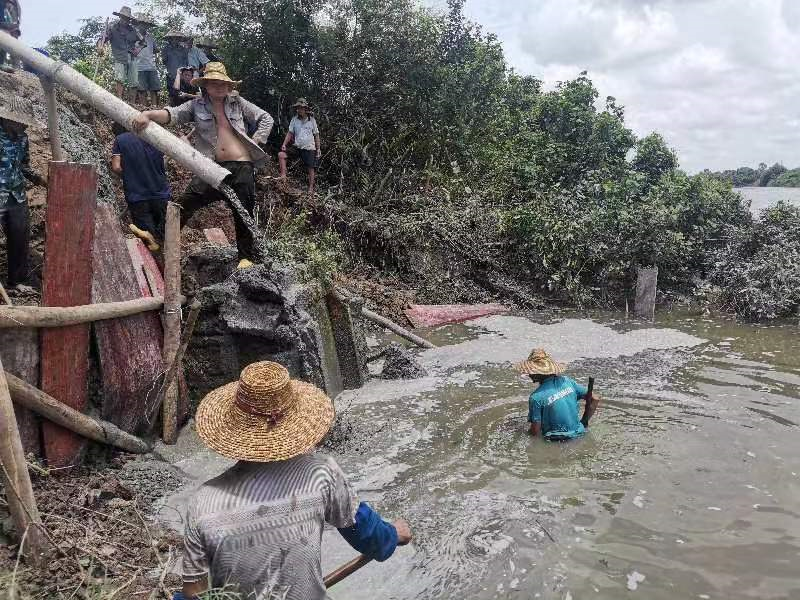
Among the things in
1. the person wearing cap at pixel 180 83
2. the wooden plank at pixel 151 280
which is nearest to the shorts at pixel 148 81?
the person wearing cap at pixel 180 83

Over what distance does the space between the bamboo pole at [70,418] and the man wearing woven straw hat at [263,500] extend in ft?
6.03

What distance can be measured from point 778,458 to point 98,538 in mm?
4893

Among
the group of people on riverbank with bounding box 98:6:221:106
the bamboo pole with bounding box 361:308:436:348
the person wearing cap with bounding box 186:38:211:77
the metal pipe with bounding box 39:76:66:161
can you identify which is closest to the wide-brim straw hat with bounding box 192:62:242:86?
the metal pipe with bounding box 39:76:66:161

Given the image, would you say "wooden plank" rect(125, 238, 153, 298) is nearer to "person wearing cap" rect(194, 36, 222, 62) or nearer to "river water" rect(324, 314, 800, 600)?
"river water" rect(324, 314, 800, 600)

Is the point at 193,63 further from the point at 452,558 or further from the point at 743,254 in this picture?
the point at 743,254

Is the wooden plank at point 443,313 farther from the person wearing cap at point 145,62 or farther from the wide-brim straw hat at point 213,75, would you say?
the person wearing cap at point 145,62

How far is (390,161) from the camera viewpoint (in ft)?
44.5

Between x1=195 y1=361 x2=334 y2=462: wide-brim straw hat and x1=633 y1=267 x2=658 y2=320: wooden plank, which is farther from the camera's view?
x1=633 y1=267 x2=658 y2=320: wooden plank

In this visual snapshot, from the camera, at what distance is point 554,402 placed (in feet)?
17.0

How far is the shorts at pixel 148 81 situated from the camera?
440 inches

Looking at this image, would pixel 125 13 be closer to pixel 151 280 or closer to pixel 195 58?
pixel 195 58

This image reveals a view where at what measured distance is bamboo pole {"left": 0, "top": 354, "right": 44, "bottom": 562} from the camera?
2.72 metres

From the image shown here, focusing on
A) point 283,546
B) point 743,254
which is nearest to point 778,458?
point 283,546

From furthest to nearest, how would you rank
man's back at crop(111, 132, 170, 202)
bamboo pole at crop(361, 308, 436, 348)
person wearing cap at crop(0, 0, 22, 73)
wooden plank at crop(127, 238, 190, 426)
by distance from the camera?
bamboo pole at crop(361, 308, 436, 348) → person wearing cap at crop(0, 0, 22, 73) → man's back at crop(111, 132, 170, 202) → wooden plank at crop(127, 238, 190, 426)
